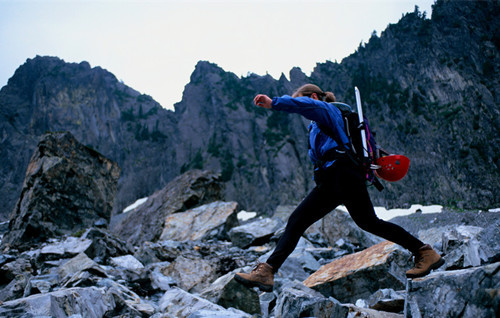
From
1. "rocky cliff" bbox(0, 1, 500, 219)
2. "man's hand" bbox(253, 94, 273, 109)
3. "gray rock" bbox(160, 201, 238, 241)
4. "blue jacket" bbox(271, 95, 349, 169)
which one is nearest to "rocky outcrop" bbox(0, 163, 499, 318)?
"blue jacket" bbox(271, 95, 349, 169)

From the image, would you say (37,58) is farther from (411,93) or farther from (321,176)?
(321,176)

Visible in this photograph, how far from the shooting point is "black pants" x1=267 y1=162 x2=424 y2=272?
286 cm

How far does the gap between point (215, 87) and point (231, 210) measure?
98.5m

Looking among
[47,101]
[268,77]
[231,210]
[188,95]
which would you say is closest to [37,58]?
[47,101]

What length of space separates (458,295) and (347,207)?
49.2 inches

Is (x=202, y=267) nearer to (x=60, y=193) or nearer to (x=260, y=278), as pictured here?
(x=260, y=278)

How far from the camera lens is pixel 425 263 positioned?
8.65 ft

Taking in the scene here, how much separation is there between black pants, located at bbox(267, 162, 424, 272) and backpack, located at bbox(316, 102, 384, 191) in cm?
10

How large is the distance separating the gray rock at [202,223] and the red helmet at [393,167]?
8106 mm

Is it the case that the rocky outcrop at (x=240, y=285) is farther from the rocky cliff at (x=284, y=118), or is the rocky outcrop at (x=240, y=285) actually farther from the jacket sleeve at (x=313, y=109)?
the rocky cliff at (x=284, y=118)

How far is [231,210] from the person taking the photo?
11.7m

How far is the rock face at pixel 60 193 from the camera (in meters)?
11.3

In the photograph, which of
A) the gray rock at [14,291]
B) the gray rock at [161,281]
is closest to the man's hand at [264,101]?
the gray rock at [161,281]

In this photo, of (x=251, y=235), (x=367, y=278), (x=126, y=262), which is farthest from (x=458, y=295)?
(x=251, y=235)
